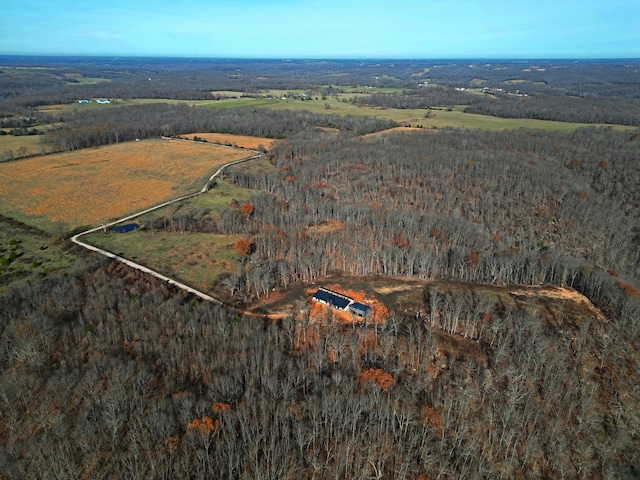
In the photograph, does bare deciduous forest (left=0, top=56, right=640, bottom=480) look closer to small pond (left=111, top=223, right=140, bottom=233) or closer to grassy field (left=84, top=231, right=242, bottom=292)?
grassy field (left=84, top=231, right=242, bottom=292)

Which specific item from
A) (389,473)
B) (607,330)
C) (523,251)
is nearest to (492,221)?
(523,251)

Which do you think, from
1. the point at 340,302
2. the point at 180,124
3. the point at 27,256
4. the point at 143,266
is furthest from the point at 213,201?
the point at 180,124

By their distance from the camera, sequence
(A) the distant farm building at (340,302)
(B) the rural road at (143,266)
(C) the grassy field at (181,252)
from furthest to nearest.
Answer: (C) the grassy field at (181,252)
(B) the rural road at (143,266)
(A) the distant farm building at (340,302)

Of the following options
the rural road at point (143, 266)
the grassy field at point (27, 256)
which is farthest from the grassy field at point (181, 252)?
the grassy field at point (27, 256)

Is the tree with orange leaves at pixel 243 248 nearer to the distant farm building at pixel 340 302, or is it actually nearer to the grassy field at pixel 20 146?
the distant farm building at pixel 340 302

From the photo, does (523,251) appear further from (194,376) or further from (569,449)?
(194,376)

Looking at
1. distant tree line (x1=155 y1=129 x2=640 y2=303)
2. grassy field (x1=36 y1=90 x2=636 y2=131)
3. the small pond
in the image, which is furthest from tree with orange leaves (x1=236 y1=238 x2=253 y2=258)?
grassy field (x1=36 y1=90 x2=636 y2=131)
